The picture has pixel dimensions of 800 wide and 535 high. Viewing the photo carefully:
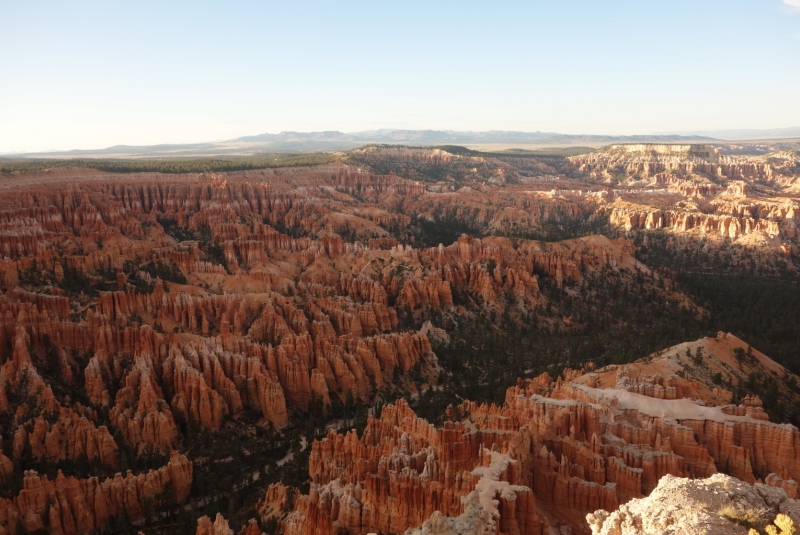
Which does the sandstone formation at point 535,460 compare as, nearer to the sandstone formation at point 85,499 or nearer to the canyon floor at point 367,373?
the canyon floor at point 367,373

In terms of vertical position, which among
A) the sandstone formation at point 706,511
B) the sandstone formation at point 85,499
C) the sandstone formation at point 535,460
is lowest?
the sandstone formation at point 85,499

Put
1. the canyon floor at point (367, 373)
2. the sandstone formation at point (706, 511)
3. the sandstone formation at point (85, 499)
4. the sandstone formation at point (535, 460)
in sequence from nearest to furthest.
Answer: the sandstone formation at point (706, 511) < the sandstone formation at point (535, 460) < the canyon floor at point (367, 373) < the sandstone formation at point (85, 499)

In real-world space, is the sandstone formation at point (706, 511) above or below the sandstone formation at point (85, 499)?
above

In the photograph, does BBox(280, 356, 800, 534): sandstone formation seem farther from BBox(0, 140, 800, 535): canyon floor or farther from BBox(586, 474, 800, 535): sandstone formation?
BBox(586, 474, 800, 535): sandstone formation

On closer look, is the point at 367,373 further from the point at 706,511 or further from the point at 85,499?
the point at 706,511

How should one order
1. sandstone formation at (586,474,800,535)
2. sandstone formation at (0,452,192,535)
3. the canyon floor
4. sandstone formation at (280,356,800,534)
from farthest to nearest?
sandstone formation at (0,452,192,535) → the canyon floor → sandstone formation at (280,356,800,534) → sandstone formation at (586,474,800,535)

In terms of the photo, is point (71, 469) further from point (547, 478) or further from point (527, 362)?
point (527, 362)

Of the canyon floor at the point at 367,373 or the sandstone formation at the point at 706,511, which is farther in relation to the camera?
the canyon floor at the point at 367,373

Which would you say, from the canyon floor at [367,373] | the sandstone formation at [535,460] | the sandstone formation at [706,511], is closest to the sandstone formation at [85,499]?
the canyon floor at [367,373]

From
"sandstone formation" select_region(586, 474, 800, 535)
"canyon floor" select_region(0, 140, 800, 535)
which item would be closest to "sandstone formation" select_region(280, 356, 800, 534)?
"canyon floor" select_region(0, 140, 800, 535)
